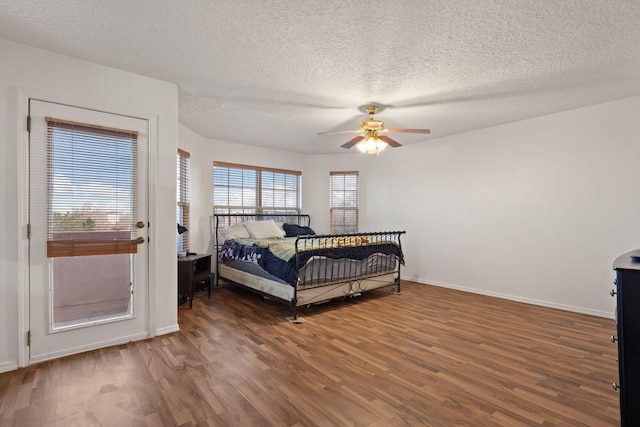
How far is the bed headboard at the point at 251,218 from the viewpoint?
5.37 meters

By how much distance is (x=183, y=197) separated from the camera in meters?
4.64

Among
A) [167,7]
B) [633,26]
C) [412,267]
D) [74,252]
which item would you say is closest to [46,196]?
[74,252]

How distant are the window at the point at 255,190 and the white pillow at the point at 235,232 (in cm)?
50

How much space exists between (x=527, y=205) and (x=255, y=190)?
453cm

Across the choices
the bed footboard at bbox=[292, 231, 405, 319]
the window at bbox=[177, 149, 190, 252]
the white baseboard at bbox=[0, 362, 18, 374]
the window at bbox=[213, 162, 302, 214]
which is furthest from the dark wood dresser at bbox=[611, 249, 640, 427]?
the window at bbox=[213, 162, 302, 214]

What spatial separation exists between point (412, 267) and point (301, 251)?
9.45 ft

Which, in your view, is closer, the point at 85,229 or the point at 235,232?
the point at 85,229

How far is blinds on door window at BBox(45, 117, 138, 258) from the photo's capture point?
256 centimetres

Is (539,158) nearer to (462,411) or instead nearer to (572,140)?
(572,140)

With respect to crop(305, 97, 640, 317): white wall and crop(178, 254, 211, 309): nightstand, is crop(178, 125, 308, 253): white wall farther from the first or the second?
crop(305, 97, 640, 317): white wall

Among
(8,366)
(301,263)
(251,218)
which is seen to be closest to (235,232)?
(251,218)

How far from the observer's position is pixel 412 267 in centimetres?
566

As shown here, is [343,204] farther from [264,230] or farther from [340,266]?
[340,266]

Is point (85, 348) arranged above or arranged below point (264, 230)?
below
